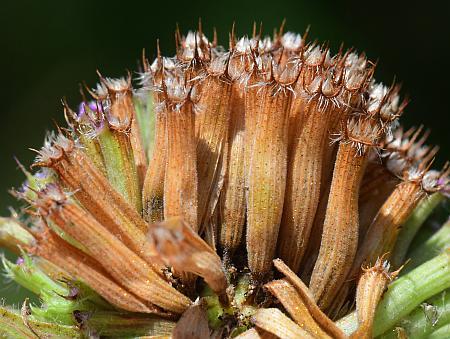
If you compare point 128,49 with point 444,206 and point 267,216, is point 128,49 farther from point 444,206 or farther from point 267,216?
point 267,216

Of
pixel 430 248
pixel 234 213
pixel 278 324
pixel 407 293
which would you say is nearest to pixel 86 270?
pixel 234 213

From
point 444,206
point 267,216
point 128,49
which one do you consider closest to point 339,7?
point 128,49

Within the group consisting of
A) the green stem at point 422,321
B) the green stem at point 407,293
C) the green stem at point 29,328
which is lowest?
the green stem at point 422,321

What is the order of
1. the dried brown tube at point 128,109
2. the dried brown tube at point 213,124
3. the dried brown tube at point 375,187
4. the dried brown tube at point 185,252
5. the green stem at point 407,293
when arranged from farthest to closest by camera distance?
the dried brown tube at point 375,187 → the dried brown tube at point 128,109 → the dried brown tube at point 213,124 → the green stem at point 407,293 → the dried brown tube at point 185,252

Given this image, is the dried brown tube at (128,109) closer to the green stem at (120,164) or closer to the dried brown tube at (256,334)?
the green stem at (120,164)

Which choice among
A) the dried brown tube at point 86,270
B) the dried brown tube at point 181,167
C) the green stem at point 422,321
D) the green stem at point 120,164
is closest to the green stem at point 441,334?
the green stem at point 422,321

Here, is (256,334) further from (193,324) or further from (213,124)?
(213,124)

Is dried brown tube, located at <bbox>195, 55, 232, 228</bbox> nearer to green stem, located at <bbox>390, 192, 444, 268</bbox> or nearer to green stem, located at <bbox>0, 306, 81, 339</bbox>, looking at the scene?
green stem, located at <bbox>0, 306, 81, 339</bbox>
